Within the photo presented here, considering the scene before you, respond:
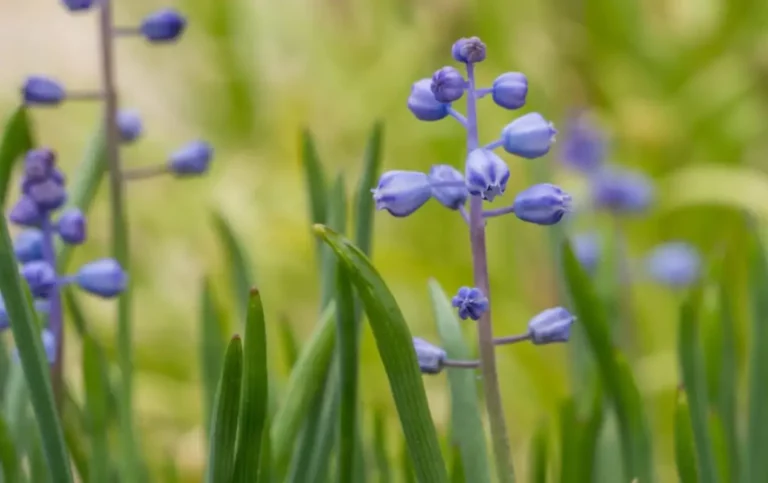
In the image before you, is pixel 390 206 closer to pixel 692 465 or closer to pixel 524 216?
pixel 524 216

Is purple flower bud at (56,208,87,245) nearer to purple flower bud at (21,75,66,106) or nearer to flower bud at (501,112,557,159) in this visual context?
purple flower bud at (21,75,66,106)

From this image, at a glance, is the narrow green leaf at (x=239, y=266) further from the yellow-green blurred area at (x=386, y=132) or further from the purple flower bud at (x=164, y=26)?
the yellow-green blurred area at (x=386, y=132)

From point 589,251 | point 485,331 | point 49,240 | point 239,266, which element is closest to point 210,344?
point 239,266

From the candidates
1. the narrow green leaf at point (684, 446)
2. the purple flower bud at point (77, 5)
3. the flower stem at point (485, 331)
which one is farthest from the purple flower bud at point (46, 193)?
the narrow green leaf at point (684, 446)

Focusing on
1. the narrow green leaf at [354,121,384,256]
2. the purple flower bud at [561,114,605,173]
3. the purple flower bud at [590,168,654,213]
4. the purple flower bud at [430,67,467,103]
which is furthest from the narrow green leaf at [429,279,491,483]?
the purple flower bud at [561,114,605,173]

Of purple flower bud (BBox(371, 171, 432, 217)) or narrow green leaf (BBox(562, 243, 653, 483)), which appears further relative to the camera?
narrow green leaf (BBox(562, 243, 653, 483))

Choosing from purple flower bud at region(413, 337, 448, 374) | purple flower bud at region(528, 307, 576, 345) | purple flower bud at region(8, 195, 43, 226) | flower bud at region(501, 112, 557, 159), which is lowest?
purple flower bud at region(413, 337, 448, 374)

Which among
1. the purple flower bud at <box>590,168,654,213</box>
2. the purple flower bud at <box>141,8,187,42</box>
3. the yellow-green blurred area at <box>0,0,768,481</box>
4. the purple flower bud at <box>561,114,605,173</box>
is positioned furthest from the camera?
the yellow-green blurred area at <box>0,0,768,481</box>
